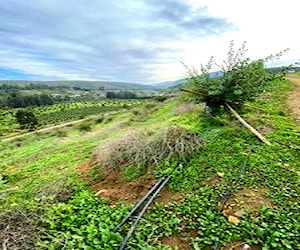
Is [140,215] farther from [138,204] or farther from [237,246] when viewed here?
[237,246]

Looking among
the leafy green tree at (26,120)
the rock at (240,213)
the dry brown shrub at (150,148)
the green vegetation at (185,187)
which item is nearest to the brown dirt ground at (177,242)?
the green vegetation at (185,187)

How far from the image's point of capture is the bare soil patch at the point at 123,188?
479cm

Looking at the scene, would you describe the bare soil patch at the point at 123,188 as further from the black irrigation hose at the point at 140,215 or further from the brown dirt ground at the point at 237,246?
the brown dirt ground at the point at 237,246

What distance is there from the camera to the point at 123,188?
511 cm

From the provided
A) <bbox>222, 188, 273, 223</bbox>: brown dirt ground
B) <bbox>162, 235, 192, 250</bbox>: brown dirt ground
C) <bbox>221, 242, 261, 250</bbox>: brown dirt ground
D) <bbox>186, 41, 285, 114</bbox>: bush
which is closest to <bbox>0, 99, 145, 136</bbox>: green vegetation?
<bbox>186, 41, 285, 114</bbox>: bush

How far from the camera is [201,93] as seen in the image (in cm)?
691

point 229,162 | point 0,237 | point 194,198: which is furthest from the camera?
point 229,162

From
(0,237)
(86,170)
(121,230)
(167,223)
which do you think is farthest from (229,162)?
(0,237)

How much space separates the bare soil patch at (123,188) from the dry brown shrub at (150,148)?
0.32m

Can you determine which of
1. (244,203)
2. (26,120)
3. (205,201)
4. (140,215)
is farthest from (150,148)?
(26,120)

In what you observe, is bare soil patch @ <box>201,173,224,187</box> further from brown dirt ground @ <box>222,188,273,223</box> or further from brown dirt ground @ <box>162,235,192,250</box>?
brown dirt ground @ <box>162,235,192,250</box>

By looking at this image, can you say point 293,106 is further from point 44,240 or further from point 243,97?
point 44,240

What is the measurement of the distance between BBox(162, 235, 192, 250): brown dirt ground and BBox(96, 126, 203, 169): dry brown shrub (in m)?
1.75

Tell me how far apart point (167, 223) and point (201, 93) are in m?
3.48
